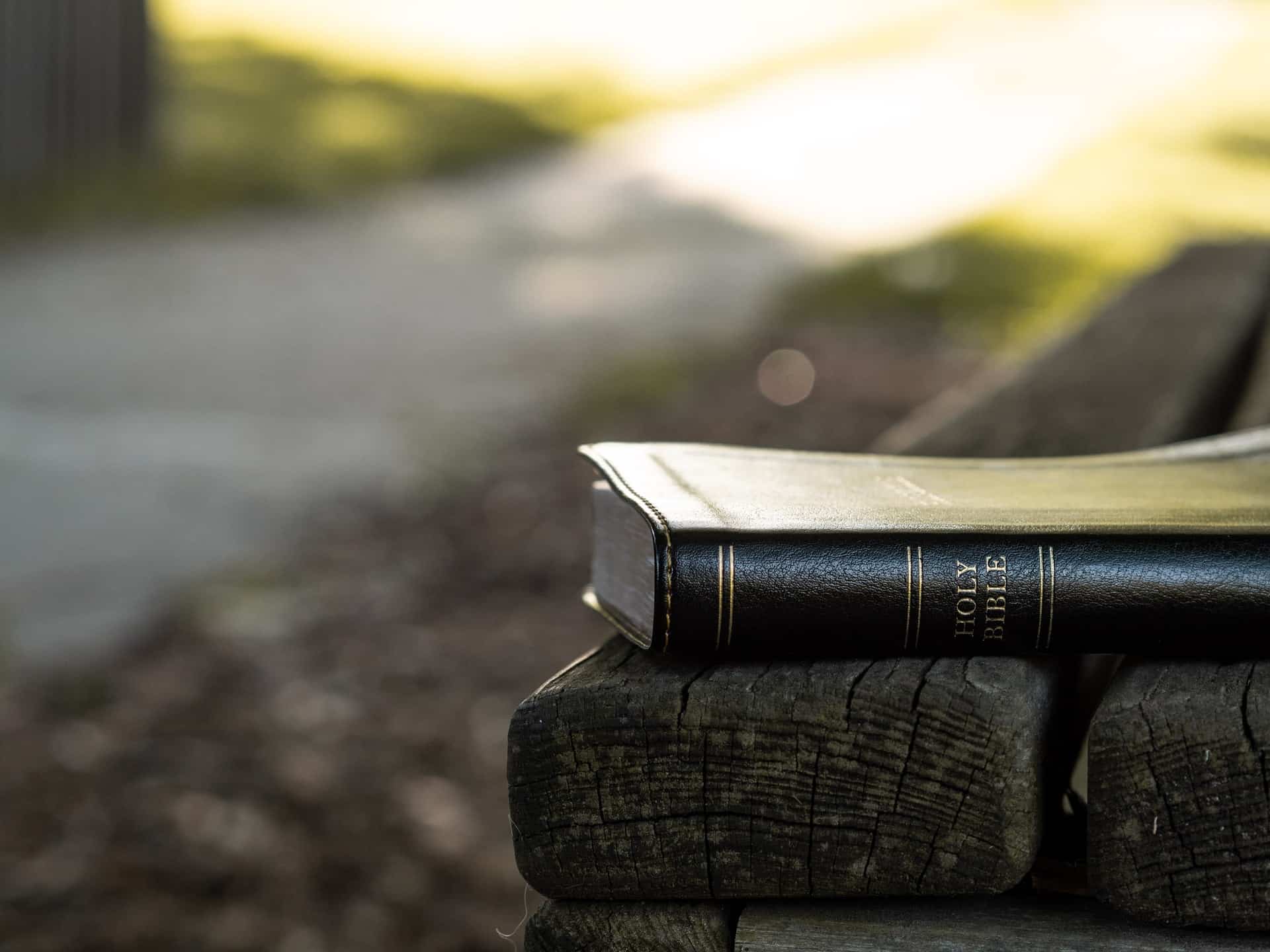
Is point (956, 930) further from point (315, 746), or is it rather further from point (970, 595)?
point (315, 746)

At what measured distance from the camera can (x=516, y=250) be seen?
7957 mm

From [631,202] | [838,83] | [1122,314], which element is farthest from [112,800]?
[838,83]

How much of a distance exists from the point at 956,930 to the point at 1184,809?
0.51 ft

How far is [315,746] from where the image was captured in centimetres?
301

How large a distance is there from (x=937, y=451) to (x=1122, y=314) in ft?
2.95

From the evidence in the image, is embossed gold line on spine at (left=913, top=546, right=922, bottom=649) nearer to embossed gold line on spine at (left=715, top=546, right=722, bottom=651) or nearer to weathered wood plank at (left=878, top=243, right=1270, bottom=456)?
embossed gold line on spine at (left=715, top=546, right=722, bottom=651)

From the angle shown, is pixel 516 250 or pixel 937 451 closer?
pixel 937 451

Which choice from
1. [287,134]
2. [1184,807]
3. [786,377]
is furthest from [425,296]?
[1184,807]

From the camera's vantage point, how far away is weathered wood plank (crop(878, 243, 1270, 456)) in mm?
1736

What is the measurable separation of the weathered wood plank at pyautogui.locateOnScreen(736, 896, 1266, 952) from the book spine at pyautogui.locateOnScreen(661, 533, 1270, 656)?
0.52 ft

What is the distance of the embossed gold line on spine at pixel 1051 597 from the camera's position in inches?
36.6

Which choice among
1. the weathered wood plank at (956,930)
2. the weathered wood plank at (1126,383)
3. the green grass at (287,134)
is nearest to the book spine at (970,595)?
the weathered wood plank at (956,930)

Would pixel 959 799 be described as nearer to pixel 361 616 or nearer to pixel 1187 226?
pixel 361 616

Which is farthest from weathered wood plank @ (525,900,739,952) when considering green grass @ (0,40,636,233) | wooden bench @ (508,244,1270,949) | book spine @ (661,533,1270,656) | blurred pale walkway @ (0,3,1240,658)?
green grass @ (0,40,636,233)
